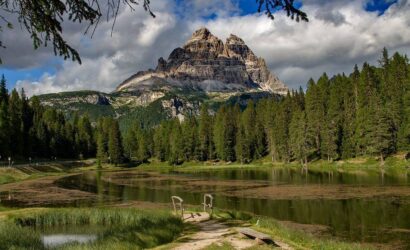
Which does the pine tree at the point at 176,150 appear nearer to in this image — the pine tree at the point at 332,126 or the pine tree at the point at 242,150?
the pine tree at the point at 242,150

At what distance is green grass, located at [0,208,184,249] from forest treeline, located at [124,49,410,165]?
66010mm

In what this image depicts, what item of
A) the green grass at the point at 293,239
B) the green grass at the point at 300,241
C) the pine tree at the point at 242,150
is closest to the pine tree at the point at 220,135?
the pine tree at the point at 242,150

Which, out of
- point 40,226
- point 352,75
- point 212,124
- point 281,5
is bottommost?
point 40,226

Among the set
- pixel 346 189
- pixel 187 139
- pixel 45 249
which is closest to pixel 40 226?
pixel 45 249

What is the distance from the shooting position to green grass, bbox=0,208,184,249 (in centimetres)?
1941

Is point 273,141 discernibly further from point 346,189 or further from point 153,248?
point 153,248

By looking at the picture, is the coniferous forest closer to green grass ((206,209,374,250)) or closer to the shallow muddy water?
the shallow muddy water

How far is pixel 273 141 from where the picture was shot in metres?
119

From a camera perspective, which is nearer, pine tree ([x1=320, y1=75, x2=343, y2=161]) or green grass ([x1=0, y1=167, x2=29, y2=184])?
green grass ([x1=0, y1=167, x2=29, y2=184])

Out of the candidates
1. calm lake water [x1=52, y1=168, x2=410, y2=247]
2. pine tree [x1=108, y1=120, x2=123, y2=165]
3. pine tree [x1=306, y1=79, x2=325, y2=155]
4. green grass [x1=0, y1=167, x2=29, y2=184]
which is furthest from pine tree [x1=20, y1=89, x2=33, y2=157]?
pine tree [x1=306, y1=79, x2=325, y2=155]

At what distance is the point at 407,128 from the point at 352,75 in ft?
112

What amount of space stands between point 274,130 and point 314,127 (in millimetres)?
14320

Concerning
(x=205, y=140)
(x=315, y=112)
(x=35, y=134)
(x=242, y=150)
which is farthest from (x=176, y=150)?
(x=315, y=112)

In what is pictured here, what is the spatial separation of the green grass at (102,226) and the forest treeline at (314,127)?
66.0 m
